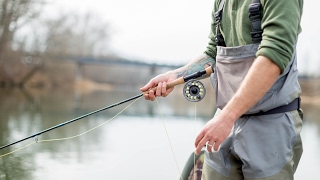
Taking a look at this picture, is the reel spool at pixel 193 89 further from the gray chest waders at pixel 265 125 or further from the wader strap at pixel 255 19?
the wader strap at pixel 255 19

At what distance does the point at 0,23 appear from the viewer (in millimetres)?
27266

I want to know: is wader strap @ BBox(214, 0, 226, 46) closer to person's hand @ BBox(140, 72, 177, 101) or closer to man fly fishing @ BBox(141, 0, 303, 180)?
man fly fishing @ BBox(141, 0, 303, 180)

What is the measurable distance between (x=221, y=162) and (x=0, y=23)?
2756 cm

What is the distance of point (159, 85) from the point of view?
7.71ft

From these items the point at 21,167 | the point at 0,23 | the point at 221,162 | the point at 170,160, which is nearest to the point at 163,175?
the point at 170,160

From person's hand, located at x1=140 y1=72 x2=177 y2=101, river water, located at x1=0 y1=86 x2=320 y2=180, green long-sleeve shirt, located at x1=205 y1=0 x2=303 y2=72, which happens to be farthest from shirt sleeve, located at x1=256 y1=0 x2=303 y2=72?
river water, located at x1=0 y1=86 x2=320 y2=180

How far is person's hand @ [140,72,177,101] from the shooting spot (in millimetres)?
2346

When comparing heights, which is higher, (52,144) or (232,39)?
(232,39)

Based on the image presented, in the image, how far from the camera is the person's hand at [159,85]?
235cm

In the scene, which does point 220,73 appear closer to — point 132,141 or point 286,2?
point 286,2

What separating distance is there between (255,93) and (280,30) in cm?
25

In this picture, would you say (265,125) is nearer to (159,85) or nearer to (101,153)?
(159,85)

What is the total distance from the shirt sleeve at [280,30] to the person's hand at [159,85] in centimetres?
78

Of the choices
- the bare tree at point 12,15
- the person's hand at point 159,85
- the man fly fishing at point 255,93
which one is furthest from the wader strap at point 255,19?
the bare tree at point 12,15
